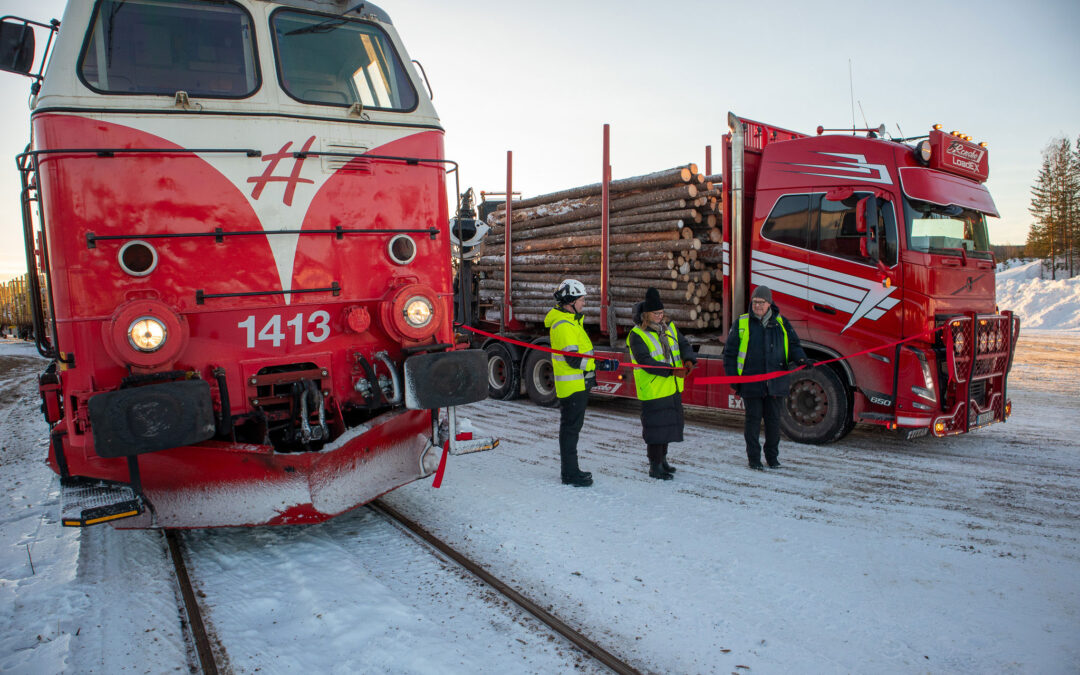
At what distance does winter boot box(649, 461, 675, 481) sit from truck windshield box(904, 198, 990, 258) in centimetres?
332

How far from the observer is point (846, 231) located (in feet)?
22.3

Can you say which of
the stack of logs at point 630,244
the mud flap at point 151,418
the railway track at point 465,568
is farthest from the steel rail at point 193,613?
the stack of logs at point 630,244

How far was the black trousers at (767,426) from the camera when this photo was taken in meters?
6.19

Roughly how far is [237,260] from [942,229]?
6513mm

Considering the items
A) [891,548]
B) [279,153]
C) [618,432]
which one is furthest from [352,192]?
[618,432]

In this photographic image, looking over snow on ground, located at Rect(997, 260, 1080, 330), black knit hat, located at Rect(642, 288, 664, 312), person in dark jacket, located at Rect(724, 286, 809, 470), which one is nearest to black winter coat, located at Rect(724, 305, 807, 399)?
person in dark jacket, located at Rect(724, 286, 809, 470)

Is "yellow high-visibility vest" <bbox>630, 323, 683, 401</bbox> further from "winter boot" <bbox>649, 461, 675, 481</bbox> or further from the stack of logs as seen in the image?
the stack of logs

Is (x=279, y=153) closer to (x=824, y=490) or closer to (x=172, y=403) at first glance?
(x=172, y=403)

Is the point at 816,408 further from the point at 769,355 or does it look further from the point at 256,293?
the point at 256,293

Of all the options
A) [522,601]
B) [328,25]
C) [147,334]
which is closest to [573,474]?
[522,601]

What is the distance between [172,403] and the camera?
3467 millimetres

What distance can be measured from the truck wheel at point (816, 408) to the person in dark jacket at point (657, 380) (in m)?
1.95

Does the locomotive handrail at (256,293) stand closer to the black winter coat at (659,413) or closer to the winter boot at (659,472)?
the black winter coat at (659,413)

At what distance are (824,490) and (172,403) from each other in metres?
4.89
